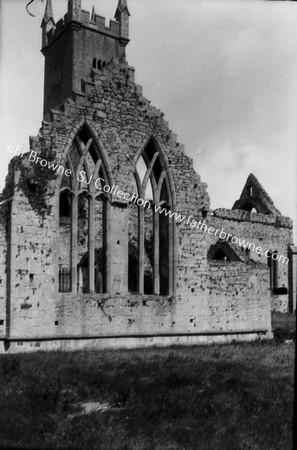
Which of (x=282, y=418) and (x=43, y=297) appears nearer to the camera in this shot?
(x=282, y=418)

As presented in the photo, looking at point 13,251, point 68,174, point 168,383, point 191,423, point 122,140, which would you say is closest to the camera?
point 191,423

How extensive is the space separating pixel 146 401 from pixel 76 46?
130ft

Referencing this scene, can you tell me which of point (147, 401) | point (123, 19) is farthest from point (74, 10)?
point (147, 401)

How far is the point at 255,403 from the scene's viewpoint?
813 centimetres

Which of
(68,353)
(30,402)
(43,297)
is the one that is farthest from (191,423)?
(43,297)

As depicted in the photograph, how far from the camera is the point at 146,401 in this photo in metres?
7.87

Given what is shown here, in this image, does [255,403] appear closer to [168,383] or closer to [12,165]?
[168,383]

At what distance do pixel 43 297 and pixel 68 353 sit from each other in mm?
1428

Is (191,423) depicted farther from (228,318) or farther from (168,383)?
(228,318)

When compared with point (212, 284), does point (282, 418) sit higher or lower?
lower

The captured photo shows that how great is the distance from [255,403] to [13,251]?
6100 mm

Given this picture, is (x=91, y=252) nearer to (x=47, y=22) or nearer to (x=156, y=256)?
(x=156, y=256)

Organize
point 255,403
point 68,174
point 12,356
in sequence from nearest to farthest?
point 255,403
point 12,356
point 68,174

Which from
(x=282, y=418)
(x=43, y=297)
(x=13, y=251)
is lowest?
(x=282, y=418)
